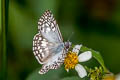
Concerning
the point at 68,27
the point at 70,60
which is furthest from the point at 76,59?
the point at 68,27

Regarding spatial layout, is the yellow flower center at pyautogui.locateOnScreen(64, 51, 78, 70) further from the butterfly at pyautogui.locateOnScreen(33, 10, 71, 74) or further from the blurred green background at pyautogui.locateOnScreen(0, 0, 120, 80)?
the blurred green background at pyautogui.locateOnScreen(0, 0, 120, 80)

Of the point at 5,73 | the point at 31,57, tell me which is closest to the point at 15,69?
the point at 31,57

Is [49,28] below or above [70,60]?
above

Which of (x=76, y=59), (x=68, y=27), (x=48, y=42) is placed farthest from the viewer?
(x=68, y=27)

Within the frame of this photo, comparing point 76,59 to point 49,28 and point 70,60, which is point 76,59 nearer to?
point 70,60

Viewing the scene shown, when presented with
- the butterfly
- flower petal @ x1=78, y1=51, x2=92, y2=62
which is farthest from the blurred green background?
the butterfly

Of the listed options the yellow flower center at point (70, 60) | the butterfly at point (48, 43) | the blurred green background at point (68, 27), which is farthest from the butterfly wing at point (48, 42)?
the blurred green background at point (68, 27)
